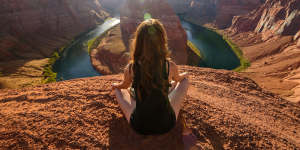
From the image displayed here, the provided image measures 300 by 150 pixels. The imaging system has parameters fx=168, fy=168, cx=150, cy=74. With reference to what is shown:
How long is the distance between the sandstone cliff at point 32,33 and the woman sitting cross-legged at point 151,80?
107 ft

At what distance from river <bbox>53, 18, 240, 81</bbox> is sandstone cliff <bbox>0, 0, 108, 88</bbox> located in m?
3.72

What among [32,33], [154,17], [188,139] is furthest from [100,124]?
[32,33]

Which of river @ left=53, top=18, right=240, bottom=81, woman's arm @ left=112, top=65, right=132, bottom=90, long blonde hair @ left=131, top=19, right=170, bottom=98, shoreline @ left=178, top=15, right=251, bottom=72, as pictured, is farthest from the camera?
river @ left=53, top=18, right=240, bottom=81

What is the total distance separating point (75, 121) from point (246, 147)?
4074 mm

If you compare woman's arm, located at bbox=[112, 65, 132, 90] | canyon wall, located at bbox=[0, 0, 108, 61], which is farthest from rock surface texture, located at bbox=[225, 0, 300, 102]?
canyon wall, located at bbox=[0, 0, 108, 61]

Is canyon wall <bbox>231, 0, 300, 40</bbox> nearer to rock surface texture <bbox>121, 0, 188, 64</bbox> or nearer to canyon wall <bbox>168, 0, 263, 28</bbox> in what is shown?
canyon wall <bbox>168, 0, 263, 28</bbox>

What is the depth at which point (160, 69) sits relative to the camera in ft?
8.49

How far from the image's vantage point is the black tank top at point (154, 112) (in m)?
2.74

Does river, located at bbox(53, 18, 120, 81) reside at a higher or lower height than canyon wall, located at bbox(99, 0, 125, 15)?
lower

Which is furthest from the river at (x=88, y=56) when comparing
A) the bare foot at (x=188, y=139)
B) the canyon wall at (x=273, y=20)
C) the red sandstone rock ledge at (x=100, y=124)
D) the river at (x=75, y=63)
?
the bare foot at (x=188, y=139)

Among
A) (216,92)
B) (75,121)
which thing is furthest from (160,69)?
(216,92)

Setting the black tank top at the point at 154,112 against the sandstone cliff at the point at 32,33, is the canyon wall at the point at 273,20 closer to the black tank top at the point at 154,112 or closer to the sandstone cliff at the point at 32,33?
the black tank top at the point at 154,112

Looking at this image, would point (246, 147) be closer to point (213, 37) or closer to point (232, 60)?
point (232, 60)

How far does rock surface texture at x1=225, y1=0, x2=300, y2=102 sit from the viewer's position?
22.8 metres
